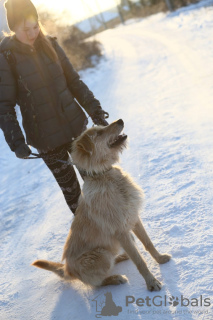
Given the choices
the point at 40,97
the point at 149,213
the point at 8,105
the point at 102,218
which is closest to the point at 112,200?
the point at 102,218

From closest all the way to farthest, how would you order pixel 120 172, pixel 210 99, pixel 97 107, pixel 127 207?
pixel 127 207, pixel 120 172, pixel 97 107, pixel 210 99

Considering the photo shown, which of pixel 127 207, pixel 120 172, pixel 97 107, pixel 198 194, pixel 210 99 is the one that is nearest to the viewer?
pixel 127 207

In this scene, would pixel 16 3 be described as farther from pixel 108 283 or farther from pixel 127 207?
pixel 108 283

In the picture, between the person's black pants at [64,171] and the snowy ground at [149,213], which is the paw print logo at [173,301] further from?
the person's black pants at [64,171]

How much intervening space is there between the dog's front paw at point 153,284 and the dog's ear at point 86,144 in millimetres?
1277

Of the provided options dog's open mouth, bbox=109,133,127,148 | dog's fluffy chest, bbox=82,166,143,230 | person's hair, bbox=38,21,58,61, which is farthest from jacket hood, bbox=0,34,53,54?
dog's fluffy chest, bbox=82,166,143,230

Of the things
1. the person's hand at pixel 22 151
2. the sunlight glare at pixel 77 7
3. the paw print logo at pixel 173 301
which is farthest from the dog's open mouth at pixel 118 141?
the sunlight glare at pixel 77 7

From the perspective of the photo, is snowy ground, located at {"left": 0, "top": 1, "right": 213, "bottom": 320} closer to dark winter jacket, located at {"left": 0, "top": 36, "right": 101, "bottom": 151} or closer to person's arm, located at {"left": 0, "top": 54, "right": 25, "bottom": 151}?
dark winter jacket, located at {"left": 0, "top": 36, "right": 101, "bottom": 151}

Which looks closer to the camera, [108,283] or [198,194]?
[108,283]

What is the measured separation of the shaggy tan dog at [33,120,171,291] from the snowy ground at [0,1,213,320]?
0.75 ft

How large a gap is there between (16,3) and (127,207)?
2123 mm

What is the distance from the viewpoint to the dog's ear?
3.14m

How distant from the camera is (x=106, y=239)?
3135mm

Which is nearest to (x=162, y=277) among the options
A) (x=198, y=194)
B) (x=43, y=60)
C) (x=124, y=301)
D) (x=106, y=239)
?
(x=124, y=301)
